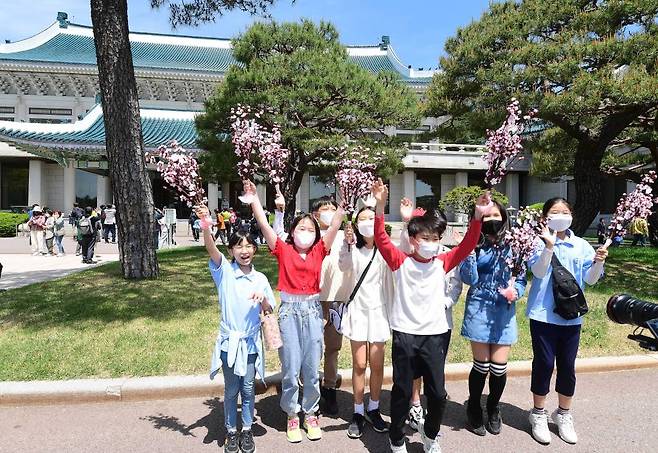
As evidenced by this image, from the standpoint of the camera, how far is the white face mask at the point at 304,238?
10.6 feet

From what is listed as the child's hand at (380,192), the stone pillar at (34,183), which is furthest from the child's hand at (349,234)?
the stone pillar at (34,183)

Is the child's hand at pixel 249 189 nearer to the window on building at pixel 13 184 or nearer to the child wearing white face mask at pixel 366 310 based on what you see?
the child wearing white face mask at pixel 366 310

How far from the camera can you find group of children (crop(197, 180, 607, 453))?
3.02m

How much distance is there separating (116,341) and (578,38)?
29.4ft

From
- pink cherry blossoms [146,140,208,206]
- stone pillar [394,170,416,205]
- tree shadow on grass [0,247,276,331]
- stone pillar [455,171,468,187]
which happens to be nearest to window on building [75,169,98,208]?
stone pillar [394,170,416,205]

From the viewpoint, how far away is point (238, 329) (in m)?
3.13

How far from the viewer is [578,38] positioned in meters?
8.33

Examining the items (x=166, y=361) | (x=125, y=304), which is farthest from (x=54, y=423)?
(x=125, y=304)

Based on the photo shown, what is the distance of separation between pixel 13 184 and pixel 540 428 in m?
33.2

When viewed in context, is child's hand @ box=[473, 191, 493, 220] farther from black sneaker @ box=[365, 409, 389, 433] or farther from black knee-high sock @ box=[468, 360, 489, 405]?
black sneaker @ box=[365, 409, 389, 433]

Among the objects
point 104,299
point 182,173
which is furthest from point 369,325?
point 104,299

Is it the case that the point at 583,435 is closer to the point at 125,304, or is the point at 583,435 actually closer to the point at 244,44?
the point at 125,304

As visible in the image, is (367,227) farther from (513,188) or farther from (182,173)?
(513,188)

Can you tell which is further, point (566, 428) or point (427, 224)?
point (566, 428)
